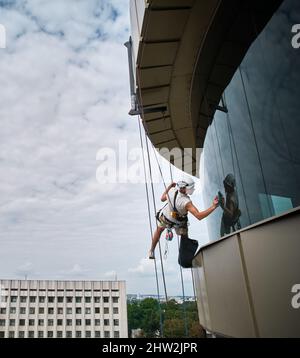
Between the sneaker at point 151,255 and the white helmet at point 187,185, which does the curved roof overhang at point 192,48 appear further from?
the sneaker at point 151,255

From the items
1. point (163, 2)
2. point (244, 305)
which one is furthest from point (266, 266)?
point (163, 2)

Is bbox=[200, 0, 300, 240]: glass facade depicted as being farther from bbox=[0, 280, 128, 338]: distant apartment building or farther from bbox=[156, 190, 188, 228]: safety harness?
bbox=[0, 280, 128, 338]: distant apartment building

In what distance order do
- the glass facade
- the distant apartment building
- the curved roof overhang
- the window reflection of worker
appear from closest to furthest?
the glass facade < the curved roof overhang < the window reflection of worker < the distant apartment building

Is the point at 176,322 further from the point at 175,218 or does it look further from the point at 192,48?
the point at 192,48

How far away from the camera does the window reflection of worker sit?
164 inches

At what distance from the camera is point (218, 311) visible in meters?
3.61

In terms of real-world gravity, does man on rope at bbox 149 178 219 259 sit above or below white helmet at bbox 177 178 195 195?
below

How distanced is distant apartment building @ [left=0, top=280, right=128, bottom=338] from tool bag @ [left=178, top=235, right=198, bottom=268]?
34.5 meters

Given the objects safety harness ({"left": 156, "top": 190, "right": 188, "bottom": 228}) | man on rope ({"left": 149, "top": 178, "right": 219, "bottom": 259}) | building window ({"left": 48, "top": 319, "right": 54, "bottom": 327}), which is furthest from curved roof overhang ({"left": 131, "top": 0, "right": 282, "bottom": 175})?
building window ({"left": 48, "top": 319, "right": 54, "bottom": 327})

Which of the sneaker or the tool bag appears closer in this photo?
the tool bag

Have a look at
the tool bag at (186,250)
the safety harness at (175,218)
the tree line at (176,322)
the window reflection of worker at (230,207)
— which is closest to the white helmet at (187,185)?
the safety harness at (175,218)

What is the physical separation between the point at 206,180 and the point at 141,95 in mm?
2472

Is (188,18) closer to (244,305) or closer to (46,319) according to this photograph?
(244,305)

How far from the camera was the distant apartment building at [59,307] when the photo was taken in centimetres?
3919
